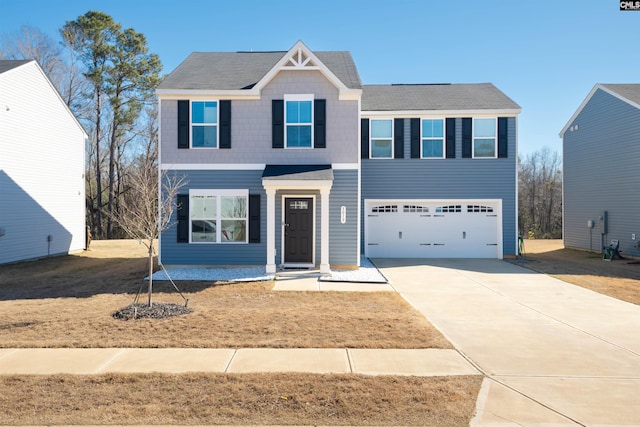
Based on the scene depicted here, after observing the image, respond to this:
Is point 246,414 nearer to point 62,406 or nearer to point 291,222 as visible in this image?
point 62,406

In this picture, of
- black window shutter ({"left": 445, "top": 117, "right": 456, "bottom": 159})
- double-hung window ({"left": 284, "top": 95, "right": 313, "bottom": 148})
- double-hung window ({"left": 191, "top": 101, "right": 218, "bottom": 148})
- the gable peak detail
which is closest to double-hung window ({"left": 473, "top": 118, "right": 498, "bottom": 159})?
black window shutter ({"left": 445, "top": 117, "right": 456, "bottom": 159})

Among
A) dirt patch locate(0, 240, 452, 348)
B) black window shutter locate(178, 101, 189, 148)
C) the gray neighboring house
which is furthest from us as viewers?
the gray neighboring house

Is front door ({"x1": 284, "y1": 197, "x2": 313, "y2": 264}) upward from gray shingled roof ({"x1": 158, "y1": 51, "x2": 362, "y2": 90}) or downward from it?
downward

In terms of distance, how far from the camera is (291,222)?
13.6 m

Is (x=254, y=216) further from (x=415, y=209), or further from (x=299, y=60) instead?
(x=415, y=209)

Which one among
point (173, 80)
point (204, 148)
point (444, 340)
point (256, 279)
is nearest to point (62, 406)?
point (444, 340)

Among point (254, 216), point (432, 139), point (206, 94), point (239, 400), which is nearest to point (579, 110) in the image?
point (432, 139)

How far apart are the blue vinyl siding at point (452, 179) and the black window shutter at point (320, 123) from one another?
414 centimetres

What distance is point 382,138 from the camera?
17.2 meters

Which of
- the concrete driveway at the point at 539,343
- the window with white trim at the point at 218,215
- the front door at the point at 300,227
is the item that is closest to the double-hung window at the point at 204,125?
the window with white trim at the point at 218,215

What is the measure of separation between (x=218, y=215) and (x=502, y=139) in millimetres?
11413

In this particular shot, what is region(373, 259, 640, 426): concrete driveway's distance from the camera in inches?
173

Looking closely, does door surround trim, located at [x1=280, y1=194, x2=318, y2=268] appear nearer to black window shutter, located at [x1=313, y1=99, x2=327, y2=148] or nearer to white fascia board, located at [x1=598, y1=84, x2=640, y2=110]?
black window shutter, located at [x1=313, y1=99, x2=327, y2=148]

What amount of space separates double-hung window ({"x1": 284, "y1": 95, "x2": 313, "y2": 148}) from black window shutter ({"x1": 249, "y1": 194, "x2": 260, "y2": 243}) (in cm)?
198
